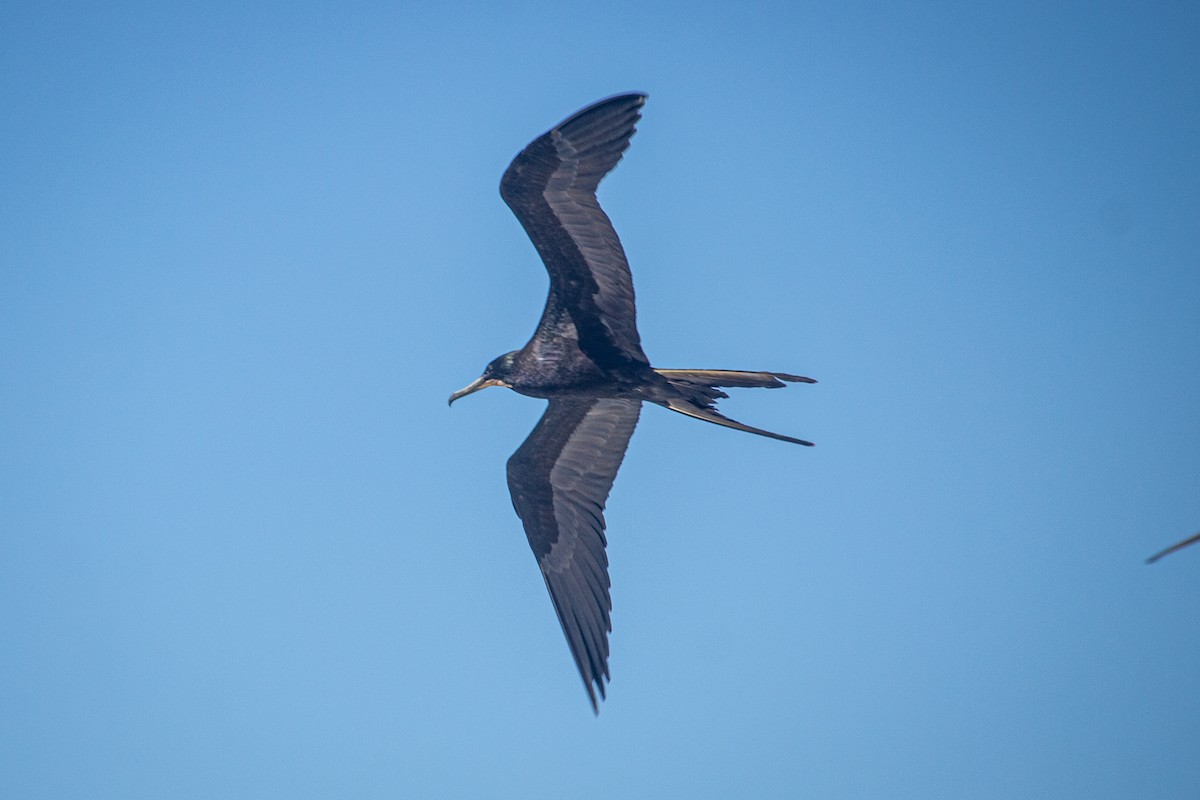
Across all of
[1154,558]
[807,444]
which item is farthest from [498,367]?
[1154,558]

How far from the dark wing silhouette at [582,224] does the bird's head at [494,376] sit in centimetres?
49

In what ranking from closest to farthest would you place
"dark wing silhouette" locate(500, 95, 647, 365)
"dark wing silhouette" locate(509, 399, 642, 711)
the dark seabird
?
"dark wing silhouette" locate(500, 95, 647, 365) < the dark seabird < "dark wing silhouette" locate(509, 399, 642, 711)

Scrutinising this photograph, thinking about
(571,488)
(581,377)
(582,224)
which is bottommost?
(571,488)

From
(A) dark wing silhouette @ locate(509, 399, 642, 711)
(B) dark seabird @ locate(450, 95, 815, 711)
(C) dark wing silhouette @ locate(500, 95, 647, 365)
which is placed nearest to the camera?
(C) dark wing silhouette @ locate(500, 95, 647, 365)

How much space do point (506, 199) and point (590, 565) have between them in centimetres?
257

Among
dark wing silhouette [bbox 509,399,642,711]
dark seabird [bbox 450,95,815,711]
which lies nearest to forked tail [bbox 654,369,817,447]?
dark seabird [bbox 450,95,815,711]

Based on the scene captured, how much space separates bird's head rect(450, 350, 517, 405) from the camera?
958cm

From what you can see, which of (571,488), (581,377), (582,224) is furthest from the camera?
(571,488)

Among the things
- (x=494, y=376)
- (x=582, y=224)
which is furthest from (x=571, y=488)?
(x=582, y=224)

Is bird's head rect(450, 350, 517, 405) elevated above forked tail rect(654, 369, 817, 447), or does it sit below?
above

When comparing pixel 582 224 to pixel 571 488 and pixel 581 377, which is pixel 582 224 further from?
pixel 571 488

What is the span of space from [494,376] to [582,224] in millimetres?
1505

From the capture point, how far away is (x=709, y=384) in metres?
8.76

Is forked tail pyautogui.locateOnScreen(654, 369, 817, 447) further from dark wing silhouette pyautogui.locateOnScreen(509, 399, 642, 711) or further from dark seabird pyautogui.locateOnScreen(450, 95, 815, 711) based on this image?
dark wing silhouette pyautogui.locateOnScreen(509, 399, 642, 711)
